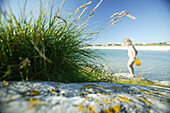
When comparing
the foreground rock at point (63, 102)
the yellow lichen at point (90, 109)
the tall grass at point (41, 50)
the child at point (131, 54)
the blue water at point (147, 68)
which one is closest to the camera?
the foreground rock at point (63, 102)

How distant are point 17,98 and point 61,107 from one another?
29 cm

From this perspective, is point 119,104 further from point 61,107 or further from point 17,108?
point 17,108

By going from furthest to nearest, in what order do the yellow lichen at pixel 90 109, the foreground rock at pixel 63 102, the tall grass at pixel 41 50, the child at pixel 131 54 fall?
the child at pixel 131 54 < the tall grass at pixel 41 50 < the yellow lichen at pixel 90 109 < the foreground rock at pixel 63 102

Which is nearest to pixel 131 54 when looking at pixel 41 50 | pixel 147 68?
pixel 147 68

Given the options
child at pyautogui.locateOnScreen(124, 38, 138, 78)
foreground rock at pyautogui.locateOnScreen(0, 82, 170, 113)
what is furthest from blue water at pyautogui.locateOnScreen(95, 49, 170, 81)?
foreground rock at pyautogui.locateOnScreen(0, 82, 170, 113)

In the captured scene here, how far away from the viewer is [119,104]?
0.88m

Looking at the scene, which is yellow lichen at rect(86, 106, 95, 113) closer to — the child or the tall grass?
the tall grass

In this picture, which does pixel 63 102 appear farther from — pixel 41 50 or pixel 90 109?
pixel 41 50

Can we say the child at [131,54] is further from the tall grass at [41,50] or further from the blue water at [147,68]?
the tall grass at [41,50]

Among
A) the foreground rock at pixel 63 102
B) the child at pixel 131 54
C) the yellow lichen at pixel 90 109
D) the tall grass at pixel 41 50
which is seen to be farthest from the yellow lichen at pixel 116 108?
the child at pixel 131 54

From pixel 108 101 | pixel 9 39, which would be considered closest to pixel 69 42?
pixel 9 39

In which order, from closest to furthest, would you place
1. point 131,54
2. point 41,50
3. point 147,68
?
point 41,50
point 131,54
point 147,68

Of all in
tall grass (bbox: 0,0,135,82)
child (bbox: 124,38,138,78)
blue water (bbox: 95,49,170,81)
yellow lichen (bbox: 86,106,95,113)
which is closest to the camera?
yellow lichen (bbox: 86,106,95,113)

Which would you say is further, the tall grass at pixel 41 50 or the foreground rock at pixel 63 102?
the tall grass at pixel 41 50
